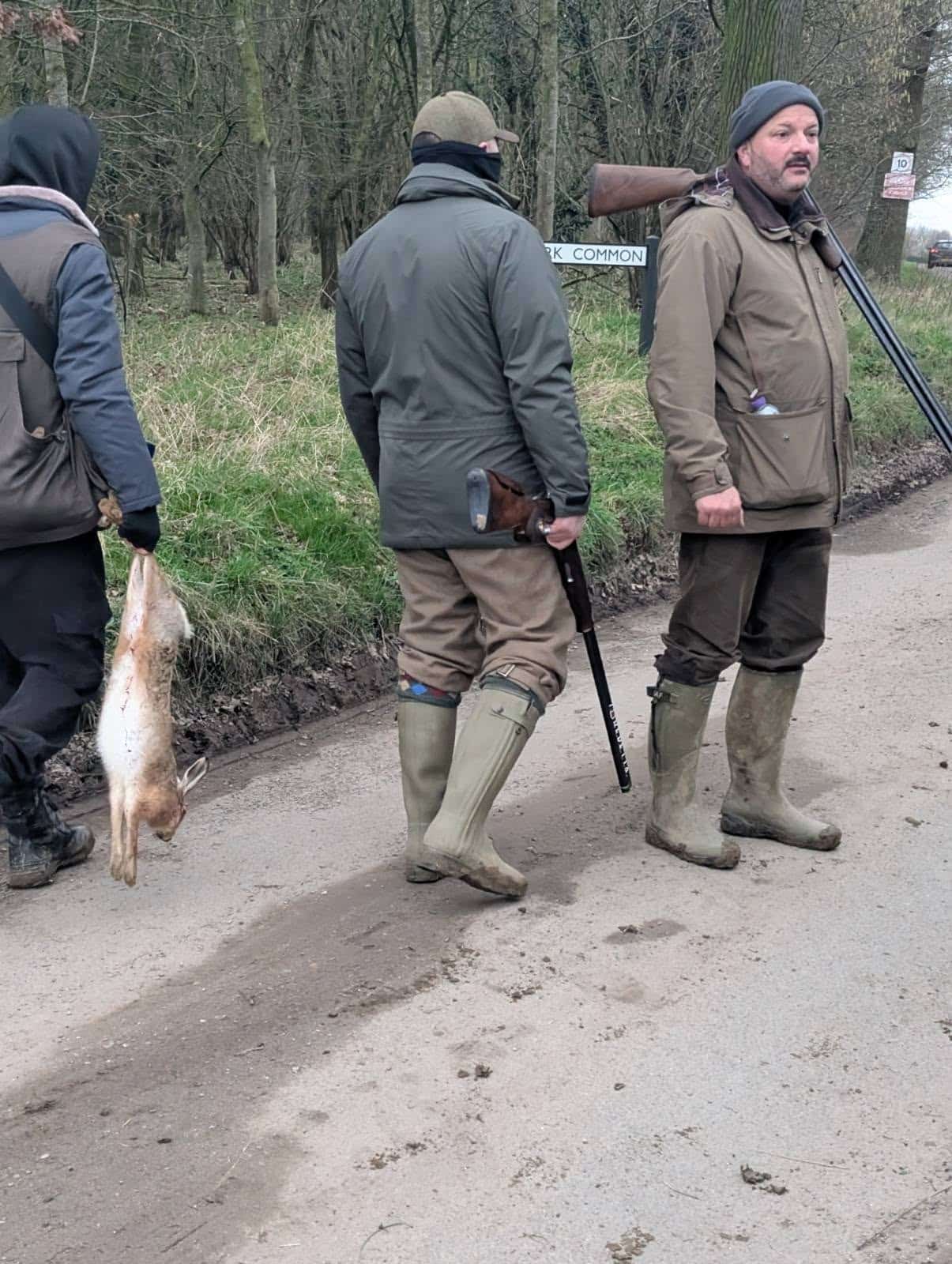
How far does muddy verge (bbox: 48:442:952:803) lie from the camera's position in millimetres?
4965

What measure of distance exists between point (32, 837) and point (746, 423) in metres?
2.48

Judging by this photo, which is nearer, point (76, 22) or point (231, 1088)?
point (231, 1088)

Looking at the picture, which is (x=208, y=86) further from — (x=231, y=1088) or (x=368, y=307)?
(x=231, y=1088)

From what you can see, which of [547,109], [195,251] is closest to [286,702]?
[547,109]

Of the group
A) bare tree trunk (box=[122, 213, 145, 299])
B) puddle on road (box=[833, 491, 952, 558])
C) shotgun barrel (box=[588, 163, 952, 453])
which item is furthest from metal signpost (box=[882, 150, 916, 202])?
shotgun barrel (box=[588, 163, 952, 453])

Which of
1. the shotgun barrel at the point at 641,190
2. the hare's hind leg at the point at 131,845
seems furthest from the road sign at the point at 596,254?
the hare's hind leg at the point at 131,845

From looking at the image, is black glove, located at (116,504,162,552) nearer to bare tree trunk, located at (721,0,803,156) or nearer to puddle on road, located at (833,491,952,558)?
puddle on road, located at (833,491,952,558)

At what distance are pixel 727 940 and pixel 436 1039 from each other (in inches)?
36.8

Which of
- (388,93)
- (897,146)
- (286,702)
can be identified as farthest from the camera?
(897,146)

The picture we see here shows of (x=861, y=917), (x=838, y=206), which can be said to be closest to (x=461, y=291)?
(x=861, y=917)

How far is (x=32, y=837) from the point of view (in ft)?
13.6

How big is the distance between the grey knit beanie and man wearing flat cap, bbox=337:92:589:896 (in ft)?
2.24

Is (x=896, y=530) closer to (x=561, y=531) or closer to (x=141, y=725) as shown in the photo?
(x=561, y=531)

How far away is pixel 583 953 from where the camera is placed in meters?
3.65
